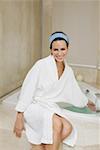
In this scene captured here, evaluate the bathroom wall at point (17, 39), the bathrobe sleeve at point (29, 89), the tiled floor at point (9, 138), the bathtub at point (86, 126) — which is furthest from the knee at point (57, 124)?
the bathroom wall at point (17, 39)

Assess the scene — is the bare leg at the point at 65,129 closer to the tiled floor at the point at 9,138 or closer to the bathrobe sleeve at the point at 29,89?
the bathrobe sleeve at the point at 29,89

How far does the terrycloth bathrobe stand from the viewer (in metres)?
1.58

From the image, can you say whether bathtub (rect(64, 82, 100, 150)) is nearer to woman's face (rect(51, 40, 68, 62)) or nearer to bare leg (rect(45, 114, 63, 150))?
bare leg (rect(45, 114, 63, 150))

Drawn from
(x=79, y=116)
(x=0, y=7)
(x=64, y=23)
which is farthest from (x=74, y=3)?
(x=79, y=116)

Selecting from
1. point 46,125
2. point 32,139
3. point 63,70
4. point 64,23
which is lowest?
point 32,139

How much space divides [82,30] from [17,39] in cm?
93

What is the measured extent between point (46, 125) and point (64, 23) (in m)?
2.29

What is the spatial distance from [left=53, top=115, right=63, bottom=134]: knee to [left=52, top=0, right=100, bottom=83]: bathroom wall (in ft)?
6.83

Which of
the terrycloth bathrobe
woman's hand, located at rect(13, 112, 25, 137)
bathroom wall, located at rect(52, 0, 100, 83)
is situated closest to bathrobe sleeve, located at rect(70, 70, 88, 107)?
the terrycloth bathrobe

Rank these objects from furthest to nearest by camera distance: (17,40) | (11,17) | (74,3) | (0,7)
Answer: (74,3) → (17,40) → (11,17) → (0,7)

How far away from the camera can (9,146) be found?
6.79 feet

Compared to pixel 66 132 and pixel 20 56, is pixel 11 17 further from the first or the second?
pixel 66 132

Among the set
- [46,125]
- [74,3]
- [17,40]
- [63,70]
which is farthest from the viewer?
[74,3]

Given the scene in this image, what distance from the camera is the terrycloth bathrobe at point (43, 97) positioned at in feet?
5.19
